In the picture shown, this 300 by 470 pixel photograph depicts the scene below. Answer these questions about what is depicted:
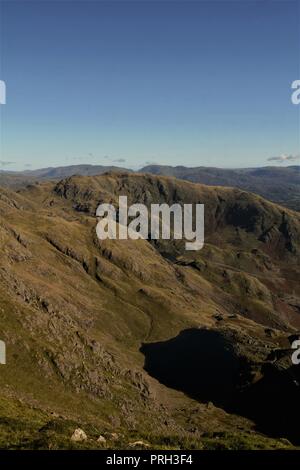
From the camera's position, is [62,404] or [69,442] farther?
[62,404]

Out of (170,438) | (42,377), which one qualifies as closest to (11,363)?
(42,377)

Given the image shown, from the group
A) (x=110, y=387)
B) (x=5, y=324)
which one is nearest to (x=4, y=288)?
(x=5, y=324)

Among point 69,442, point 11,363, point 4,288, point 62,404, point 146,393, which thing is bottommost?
point 146,393
